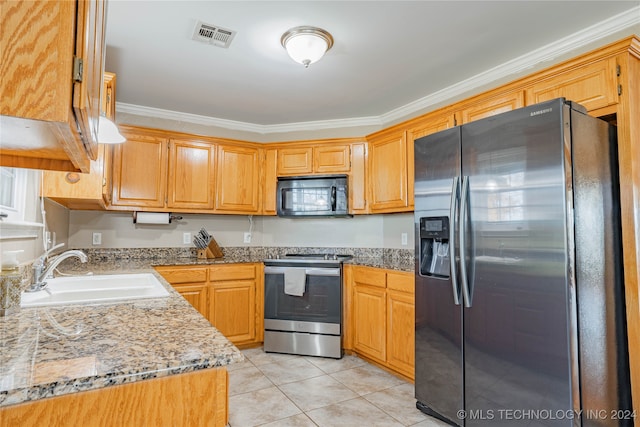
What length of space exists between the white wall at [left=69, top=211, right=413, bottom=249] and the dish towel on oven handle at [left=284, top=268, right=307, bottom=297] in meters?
0.69

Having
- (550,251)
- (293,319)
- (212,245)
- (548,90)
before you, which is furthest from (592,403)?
(212,245)

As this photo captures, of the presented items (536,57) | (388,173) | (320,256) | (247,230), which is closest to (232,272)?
(247,230)

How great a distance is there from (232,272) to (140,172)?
126 centimetres

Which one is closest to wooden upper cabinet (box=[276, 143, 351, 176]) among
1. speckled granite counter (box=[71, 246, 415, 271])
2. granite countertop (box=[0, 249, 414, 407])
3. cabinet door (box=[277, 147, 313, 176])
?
cabinet door (box=[277, 147, 313, 176])

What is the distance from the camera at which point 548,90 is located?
2146mm

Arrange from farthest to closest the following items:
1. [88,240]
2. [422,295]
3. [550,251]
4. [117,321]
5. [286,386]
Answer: [88,240] → [286,386] → [422,295] → [550,251] → [117,321]

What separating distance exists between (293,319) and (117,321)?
236cm

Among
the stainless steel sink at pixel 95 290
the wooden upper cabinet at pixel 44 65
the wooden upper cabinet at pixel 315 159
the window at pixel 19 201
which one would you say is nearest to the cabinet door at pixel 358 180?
the wooden upper cabinet at pixel 315 159

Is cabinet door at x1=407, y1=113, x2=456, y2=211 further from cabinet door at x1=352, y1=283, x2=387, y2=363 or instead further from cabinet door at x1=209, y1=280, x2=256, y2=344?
cabinet door at x1=209, y1=280, x2=256, y2=344

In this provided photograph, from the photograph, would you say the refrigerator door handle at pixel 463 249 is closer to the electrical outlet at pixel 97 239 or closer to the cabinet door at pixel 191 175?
the cabinet door at pixel 191 175

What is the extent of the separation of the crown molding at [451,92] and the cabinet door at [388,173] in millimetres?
368

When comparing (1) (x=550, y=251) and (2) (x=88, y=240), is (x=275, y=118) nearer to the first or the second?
(2) (x=88, y=240)

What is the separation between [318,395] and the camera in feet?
8.24

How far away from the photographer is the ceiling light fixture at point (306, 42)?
2152mm
